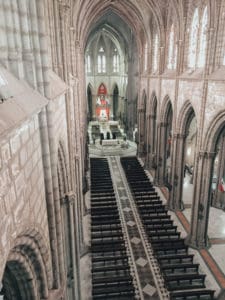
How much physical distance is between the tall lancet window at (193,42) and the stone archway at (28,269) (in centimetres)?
1298

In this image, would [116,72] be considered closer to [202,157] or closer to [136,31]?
[136,31]

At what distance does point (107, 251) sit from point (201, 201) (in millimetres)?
5224

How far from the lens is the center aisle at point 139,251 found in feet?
35.4

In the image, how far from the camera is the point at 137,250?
13242mm

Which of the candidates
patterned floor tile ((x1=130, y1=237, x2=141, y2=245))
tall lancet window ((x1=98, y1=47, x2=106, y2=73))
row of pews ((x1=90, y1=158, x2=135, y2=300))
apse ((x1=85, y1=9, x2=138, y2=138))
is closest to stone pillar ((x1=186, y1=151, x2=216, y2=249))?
patterned floor tile ((x1=130, y1=237, x2=141, y2=245))

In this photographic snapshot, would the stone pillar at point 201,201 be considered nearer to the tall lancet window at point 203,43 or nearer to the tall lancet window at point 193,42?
the tall lancet window at point 203,43

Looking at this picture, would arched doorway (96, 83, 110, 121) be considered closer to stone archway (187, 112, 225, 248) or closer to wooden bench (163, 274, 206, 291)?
stone archway (187, 112, 225, 248)

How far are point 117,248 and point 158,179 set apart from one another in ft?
29.4

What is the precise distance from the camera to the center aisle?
10.8 meters

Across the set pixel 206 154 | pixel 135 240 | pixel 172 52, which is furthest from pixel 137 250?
pixel 172 52

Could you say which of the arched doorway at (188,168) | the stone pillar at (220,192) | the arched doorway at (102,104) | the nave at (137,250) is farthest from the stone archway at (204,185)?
the arched doorway at (102,104)

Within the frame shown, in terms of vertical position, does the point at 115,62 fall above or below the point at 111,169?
above

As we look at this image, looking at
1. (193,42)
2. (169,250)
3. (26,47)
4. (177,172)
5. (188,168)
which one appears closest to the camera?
(26,47)

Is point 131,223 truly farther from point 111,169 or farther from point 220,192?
point 111,169
